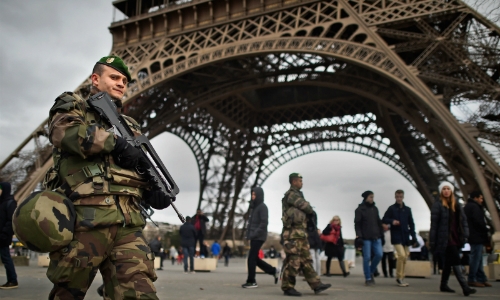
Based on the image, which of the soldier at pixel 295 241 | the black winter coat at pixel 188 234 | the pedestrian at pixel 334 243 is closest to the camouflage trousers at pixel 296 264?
the soldier at pixel 295 241

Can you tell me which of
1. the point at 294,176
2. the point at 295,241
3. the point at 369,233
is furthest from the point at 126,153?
the point at 369,233

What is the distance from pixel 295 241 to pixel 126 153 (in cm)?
450

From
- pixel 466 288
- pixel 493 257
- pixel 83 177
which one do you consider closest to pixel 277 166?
pixel 493 257

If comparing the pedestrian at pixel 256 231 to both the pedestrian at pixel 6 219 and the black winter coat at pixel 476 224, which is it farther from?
the pedestrian at pixel 6 219

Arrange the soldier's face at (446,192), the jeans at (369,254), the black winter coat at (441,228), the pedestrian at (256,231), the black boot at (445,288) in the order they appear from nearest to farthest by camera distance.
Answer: the black winter coat at (441,228), the soldier's face at (446,192), the black boot at (445,288), the pedestrian at (256,231), the jeans at (369,254)

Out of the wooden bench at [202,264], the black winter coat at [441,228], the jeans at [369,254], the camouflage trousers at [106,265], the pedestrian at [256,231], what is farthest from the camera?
the wooden bench at [202,264]

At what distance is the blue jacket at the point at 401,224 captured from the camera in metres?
9.00

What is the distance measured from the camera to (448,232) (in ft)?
22.1

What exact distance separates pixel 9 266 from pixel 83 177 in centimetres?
464

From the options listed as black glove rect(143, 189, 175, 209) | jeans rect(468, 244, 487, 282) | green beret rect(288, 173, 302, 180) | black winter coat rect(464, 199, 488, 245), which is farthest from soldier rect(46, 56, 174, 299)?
jeans rect(468, 244, 487, 282)

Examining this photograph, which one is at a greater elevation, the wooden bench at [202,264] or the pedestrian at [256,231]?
the pedestrian at [256,231]

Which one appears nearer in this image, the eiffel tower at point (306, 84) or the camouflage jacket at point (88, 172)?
the camouflage jacket at point (88, 172)

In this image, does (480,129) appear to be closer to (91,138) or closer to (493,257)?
(493,257)

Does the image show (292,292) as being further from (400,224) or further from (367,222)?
(400,224)
